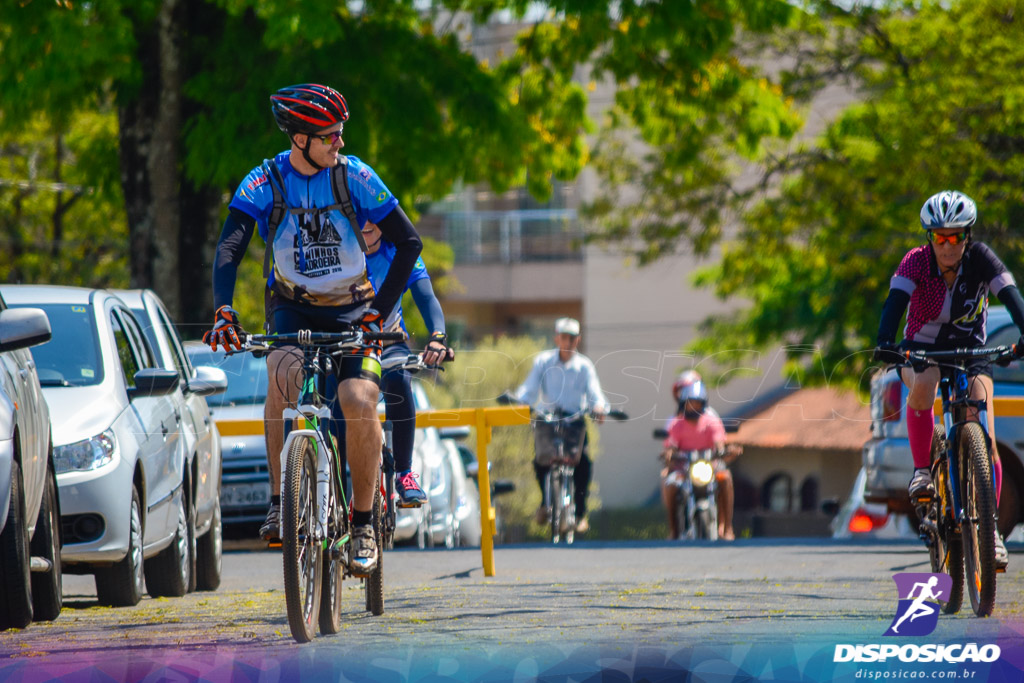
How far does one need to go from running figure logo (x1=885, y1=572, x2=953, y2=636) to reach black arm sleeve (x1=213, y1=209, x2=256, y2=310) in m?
2.97

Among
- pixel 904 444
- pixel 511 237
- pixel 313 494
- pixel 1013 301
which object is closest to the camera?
pixel 313 494

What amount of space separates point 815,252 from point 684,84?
7129 millimetres

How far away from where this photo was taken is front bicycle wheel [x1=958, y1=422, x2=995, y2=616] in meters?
7.50

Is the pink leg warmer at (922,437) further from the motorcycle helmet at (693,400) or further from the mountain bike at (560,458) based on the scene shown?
the motorcycle helmet at (693,400)

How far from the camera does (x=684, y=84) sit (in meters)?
18.7

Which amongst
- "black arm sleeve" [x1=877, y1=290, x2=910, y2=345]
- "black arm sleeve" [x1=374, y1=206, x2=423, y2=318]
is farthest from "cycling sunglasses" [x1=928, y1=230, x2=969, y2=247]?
"black arm sleeve" [x1=374, y1=206, x2=423, y2=318]

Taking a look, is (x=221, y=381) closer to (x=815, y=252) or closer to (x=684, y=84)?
(x=684, y=84)

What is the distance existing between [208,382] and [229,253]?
113 inches

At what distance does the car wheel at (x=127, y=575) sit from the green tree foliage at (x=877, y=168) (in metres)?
11.1

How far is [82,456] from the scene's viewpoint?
28.9 feet

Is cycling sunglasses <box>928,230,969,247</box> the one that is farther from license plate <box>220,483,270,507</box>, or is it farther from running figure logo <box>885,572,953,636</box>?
license plate <box>220,483,270,507</box>

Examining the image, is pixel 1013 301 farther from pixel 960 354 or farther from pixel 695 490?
pixel 695 490

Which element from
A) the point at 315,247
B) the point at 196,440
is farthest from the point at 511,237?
the point at 315,247

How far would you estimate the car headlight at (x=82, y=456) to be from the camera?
28.8 feet
